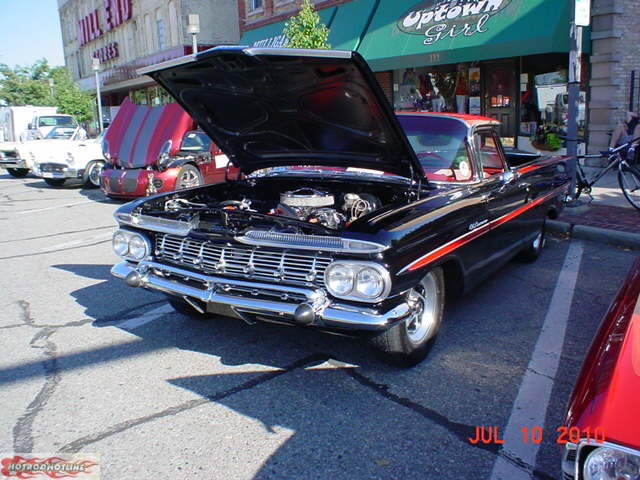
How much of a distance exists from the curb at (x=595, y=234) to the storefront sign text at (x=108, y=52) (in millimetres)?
31901

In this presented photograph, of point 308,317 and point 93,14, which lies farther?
point 93,14

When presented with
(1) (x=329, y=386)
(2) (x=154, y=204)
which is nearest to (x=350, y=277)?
(1) (x=329, y=386)

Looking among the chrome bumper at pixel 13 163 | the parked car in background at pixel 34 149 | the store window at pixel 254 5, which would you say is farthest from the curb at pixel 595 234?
the store window at pixel 254 5

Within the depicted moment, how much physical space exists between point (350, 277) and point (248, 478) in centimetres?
112

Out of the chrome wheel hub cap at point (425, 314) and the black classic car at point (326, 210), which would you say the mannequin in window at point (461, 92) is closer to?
the black classic car at point (326, 210)

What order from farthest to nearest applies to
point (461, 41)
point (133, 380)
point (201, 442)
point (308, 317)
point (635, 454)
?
point (461, 41)
point (133, 380)
point (308, 317)
point (201, 442)
point (635, 454)

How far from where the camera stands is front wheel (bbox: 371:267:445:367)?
328cm

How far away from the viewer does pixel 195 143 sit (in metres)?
10.8

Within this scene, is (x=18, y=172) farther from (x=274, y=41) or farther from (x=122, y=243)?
(x=122, y=243)

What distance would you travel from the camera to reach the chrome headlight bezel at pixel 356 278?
2982 mm

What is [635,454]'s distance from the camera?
61.1 inches

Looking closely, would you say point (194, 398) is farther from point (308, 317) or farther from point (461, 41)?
point (461, 41)

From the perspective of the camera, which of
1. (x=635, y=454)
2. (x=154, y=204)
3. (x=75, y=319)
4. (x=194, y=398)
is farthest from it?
(x=75, y=319)

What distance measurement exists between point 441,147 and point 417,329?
5.09ft
